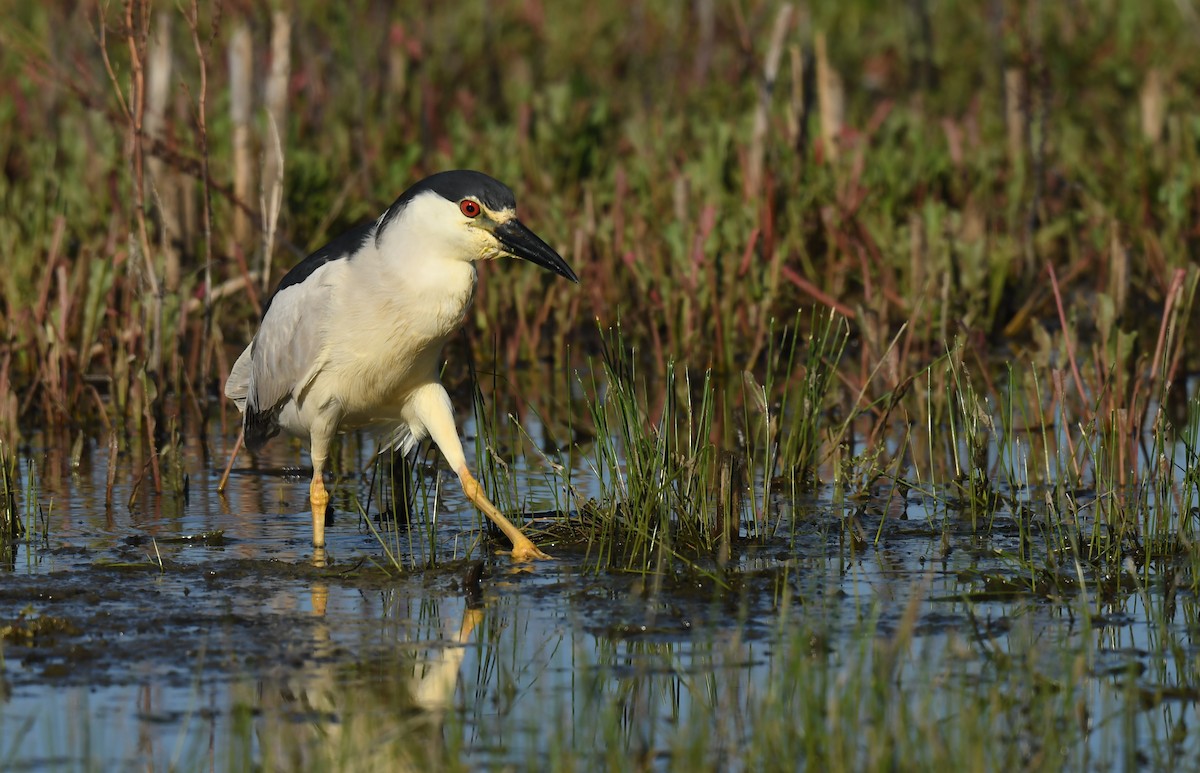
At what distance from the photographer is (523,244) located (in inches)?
210

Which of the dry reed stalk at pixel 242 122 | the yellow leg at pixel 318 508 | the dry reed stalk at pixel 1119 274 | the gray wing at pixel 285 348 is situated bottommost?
the yellow leg at pixel 318 508

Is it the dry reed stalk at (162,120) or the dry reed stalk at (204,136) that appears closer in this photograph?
the dry reed stalk at (204,136)

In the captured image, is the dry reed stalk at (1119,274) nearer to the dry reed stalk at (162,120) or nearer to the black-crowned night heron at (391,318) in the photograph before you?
the black-crowned night heron at (391,318)

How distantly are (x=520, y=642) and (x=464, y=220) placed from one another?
1424 millimetres

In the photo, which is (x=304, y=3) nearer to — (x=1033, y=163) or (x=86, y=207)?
(x=86, y=207)

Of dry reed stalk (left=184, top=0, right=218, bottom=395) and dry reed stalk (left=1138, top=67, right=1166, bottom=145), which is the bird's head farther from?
dry reed stalk (left=1138, top=67, right=1166, bottom=145)

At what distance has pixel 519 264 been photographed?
8078 mm

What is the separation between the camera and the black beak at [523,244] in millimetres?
5332

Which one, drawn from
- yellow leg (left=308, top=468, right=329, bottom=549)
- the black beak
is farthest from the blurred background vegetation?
yellow leg (left=308, top=468, right=329, bottom=549)

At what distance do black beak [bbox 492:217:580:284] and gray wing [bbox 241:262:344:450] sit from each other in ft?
1.72

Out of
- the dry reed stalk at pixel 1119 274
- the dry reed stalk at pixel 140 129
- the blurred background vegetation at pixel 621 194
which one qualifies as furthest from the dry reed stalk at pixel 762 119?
the dry reed stalk at pixel 140 129

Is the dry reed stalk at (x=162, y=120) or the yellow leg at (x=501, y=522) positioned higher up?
the dry reed stalk at (x=162, y=120)

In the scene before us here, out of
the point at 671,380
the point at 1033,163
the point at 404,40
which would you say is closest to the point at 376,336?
the point at 671,380

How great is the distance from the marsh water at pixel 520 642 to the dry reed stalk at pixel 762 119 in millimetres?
3176
